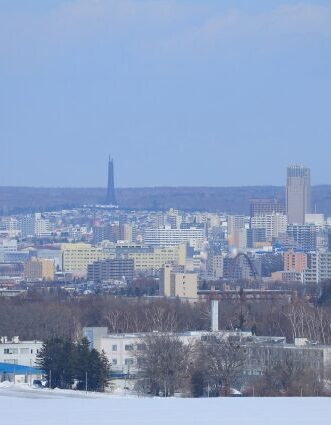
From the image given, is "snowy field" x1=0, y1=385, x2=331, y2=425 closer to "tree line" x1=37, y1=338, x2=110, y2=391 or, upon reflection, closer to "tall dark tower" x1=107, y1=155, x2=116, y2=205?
"tree line" x1=37, y1=338, x2=110, y2=391

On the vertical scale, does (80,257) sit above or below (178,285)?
above

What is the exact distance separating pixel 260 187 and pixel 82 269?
5512cm

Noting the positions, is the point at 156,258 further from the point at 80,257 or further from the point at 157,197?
the point at 157,197

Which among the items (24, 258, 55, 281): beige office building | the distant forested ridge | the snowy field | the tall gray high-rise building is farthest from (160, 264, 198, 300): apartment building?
the distant forested ridge

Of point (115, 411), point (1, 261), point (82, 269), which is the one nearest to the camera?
point (115, 411)

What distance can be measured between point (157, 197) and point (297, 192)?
64.0 ft

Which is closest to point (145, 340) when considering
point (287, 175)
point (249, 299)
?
point (249, 299)

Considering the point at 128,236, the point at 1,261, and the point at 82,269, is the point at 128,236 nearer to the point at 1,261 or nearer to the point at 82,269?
the point at 1,261

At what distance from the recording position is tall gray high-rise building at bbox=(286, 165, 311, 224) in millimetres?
126312

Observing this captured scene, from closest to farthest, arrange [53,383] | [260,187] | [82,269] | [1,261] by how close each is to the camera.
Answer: [53,383] → [82,269] → [1,261] → [260,187]

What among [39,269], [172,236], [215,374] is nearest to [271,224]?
[172,236]

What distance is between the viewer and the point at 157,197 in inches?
5827

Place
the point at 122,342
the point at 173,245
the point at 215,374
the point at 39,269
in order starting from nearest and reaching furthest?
the point at 215,374 < the point at 122,342 < the point at 39,269 < the point at 173,245

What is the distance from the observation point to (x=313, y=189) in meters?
140
